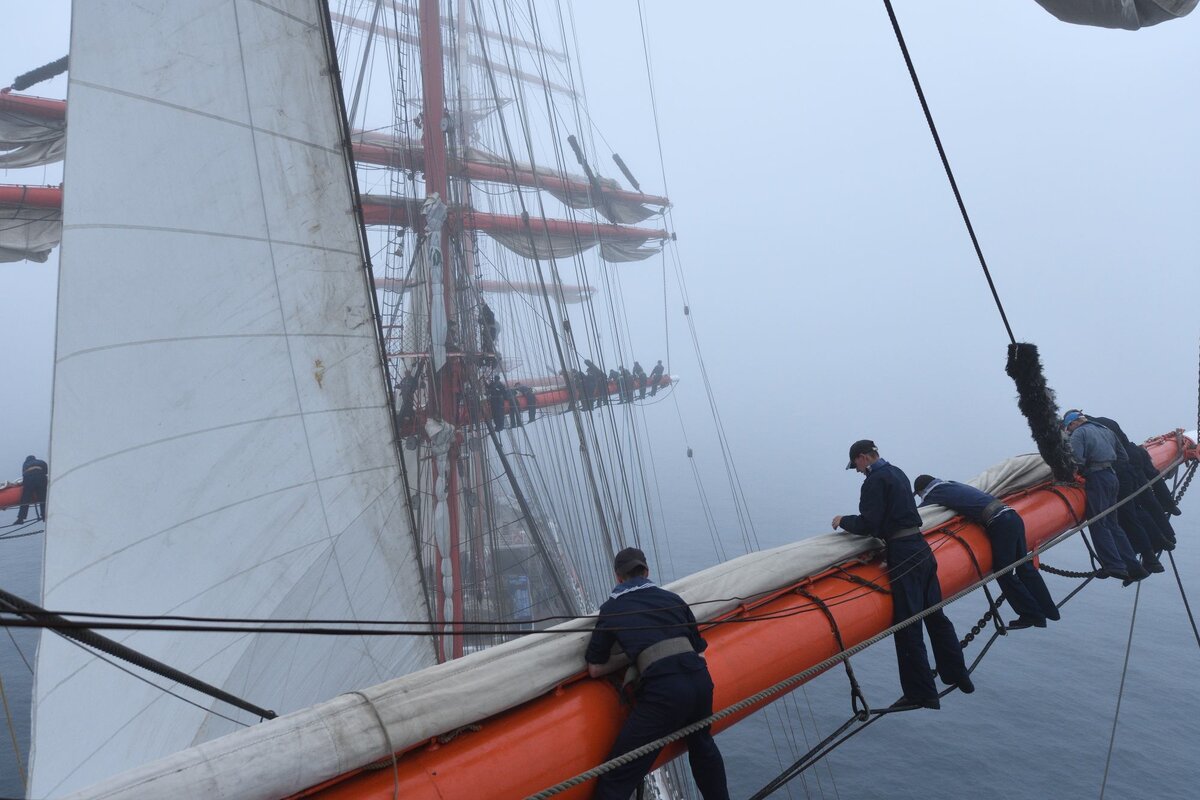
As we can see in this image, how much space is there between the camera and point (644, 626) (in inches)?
115

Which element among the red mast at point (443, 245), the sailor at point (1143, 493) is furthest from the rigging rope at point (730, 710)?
the red mast at point (443, 245)

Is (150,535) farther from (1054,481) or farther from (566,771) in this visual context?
(1054,481)

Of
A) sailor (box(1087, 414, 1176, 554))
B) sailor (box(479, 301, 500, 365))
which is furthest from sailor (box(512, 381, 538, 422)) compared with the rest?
sailor (box(1087, 414, 1176, 554))

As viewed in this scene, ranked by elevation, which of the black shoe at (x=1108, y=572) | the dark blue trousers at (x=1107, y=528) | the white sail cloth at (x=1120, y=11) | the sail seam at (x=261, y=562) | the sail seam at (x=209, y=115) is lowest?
the black shoe at (x=1108, y=572)

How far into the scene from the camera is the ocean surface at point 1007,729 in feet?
44.8

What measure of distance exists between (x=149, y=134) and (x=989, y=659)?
23.0 meters

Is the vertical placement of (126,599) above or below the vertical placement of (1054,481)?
above

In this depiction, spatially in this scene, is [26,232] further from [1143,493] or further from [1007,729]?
[1007,729]

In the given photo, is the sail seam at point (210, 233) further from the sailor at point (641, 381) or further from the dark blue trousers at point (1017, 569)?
the sailor at point (641, 381)

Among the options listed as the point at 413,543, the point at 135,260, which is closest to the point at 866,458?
the point at 413,543

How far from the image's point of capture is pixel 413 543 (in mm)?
4664

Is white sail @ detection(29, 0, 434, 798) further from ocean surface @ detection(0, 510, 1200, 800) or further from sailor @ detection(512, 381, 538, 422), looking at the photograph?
sailor @ detection(512, 381, 538, 422)

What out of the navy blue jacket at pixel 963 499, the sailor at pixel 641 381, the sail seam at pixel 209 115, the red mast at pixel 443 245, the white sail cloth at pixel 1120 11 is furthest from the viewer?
the sailor at pixel 641 381

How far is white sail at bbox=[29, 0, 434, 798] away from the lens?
3201 mm
